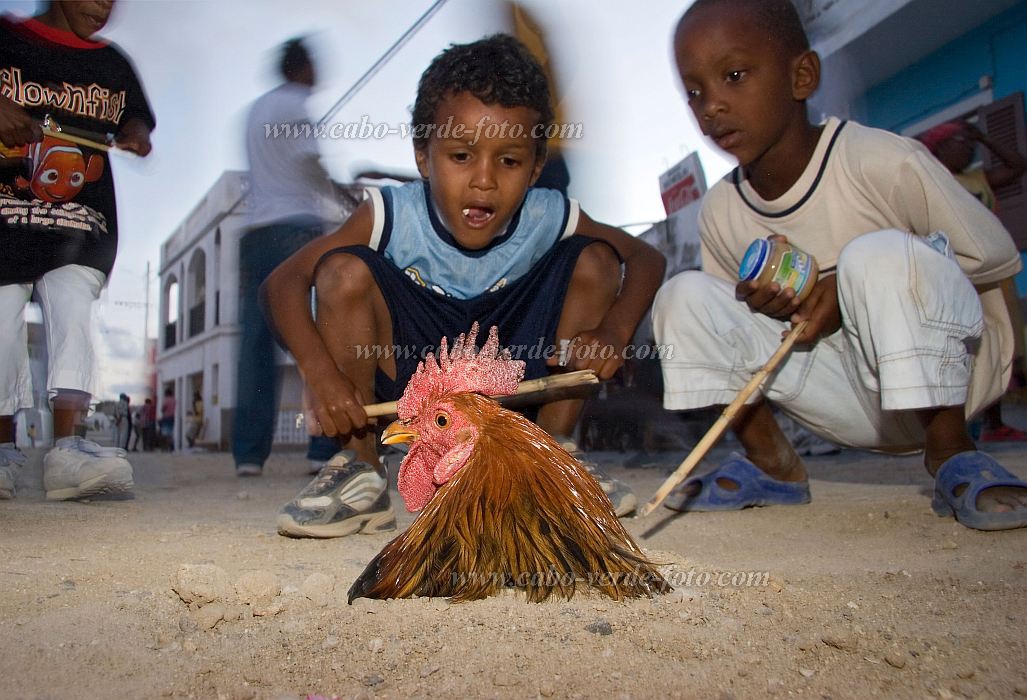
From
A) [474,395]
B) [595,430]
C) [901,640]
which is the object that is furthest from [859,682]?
[595,430]

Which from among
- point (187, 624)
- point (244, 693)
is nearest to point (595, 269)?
point (187, 624)

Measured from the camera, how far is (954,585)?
1545 millimetres

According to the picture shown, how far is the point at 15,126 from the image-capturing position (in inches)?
92.0

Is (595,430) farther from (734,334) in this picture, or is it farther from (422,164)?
(422,164)

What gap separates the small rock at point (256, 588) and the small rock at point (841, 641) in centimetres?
102

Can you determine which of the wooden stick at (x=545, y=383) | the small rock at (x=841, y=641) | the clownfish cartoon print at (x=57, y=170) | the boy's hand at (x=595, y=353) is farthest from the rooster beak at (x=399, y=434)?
the clownfish cartoon print at (x=57, y=170)

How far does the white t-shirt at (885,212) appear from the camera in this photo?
2.27 meters

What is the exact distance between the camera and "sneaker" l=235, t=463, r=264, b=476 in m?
3.31

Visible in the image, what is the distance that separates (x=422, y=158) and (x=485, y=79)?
0.34 meters

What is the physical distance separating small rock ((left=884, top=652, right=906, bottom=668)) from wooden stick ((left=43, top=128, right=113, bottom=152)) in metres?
2.66

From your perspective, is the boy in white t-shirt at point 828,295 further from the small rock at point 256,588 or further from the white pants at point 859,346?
the small rock at point 256,588

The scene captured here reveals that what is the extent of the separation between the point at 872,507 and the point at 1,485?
295 cm

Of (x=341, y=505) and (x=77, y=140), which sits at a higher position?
(x=77, y=140)

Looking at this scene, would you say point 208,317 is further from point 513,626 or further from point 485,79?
point 513,626
